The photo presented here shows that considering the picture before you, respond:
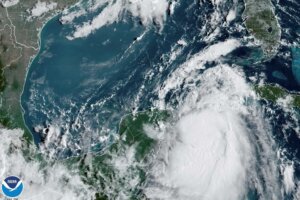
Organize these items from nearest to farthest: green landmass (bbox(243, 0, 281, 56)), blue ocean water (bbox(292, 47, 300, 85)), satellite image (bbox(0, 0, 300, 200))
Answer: satellite image (bbox(0, 0, 300, 200)) < blue ocean water (bbox(292, 47, 300, 85)) < green landmass (bbox(243, 0, 281, 56))

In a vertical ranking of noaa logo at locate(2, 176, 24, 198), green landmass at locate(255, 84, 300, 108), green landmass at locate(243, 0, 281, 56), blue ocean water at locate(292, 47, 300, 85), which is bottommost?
noaa logo at locate(2, 176, 24, 198)

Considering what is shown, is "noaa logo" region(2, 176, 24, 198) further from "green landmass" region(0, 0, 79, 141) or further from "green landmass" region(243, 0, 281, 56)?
"green landmass" region(243, 0, 281, 56)

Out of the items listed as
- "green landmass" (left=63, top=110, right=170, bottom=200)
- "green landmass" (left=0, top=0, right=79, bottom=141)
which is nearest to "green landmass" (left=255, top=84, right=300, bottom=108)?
"green landmass" (left=63, top=110, right=170, bottom=200)

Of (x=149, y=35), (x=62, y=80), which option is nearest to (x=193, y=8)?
(x=149, y=35)

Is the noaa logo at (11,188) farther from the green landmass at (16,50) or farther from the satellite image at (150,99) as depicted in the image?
the green landmass at (16,50)

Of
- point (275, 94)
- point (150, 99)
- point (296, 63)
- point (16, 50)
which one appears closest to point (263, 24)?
point (296, 63)

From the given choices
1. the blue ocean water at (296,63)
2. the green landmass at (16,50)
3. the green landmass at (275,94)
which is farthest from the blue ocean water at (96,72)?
the blue ocean water at (296,63)

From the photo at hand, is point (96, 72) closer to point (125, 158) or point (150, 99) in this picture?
point (150, 99)
